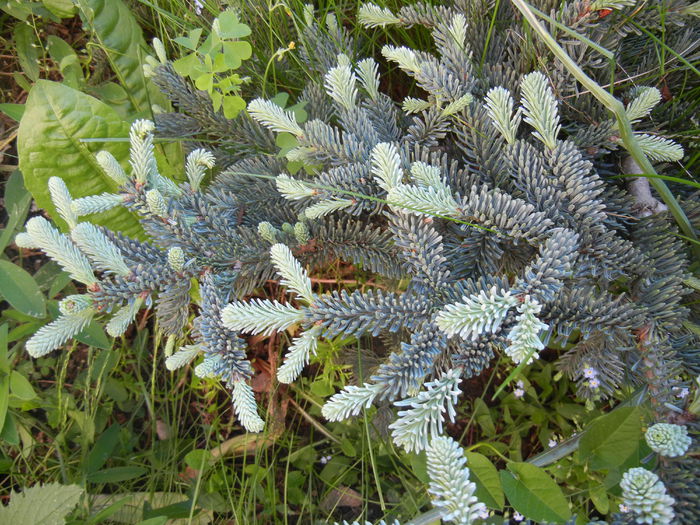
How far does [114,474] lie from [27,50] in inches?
62.7

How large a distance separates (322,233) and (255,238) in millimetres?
142

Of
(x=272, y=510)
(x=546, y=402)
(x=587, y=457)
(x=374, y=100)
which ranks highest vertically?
(x=374, y=100)

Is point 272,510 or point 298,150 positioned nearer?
point 298,150

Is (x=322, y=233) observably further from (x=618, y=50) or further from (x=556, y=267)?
(x=618, y=50)

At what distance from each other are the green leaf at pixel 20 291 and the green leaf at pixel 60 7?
0.93 metres

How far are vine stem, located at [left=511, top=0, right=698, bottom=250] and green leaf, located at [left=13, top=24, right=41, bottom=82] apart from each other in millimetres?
1820

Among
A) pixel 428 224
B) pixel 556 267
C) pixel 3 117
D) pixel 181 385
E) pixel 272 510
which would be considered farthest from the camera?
pixel 3 117

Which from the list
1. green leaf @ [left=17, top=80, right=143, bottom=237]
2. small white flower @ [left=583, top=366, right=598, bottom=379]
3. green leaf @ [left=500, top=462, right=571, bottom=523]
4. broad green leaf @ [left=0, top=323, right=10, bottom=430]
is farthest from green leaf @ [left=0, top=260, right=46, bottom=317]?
→ small white flower @ [left=583, top=366, right=598, bottom=379]

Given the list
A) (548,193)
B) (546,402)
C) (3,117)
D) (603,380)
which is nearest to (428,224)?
(548,193)

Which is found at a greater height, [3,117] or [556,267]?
[556,267]

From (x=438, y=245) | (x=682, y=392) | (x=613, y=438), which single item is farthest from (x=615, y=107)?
(x=613, y=438)

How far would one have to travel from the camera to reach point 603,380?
3.27 ft

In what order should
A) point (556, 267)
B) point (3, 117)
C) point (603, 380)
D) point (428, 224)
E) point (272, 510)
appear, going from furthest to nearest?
point (3, 117) → point (272, 510) → point (603, 380) → point (428, 224) → point (556, 267)

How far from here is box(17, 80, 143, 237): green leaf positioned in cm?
131
